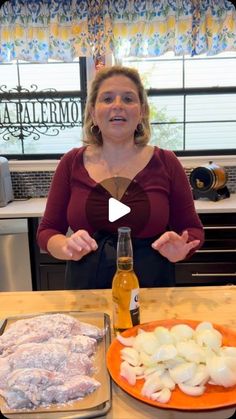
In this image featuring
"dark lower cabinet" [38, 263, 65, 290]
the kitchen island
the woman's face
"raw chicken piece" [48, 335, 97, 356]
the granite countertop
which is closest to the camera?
"raw chicken piece" [48, 335, 97, 356]

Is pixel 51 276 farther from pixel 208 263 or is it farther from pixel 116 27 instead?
pixel 116 27

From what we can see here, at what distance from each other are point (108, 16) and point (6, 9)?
0.67 meters

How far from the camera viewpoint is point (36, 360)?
808mm

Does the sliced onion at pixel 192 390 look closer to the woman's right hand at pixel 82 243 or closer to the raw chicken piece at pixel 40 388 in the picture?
the raw chicken piece at pixel 40 388

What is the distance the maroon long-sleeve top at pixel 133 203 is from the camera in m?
1.38

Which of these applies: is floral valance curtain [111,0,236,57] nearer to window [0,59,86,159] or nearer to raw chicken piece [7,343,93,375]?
Answer: window [0,59,86,159]

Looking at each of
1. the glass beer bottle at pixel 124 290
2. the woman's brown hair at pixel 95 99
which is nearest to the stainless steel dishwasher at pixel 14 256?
the woman's brown hair at pixel 95 99

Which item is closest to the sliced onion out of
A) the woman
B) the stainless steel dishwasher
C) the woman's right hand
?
the woman's right hand

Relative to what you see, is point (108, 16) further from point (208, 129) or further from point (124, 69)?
point (124, 69)

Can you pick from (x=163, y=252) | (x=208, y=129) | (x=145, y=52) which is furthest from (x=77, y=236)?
(x=208, y=129)

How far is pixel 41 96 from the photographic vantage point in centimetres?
310

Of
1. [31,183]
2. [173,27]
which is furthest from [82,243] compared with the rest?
[173,27]

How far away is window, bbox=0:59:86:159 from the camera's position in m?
3.10
